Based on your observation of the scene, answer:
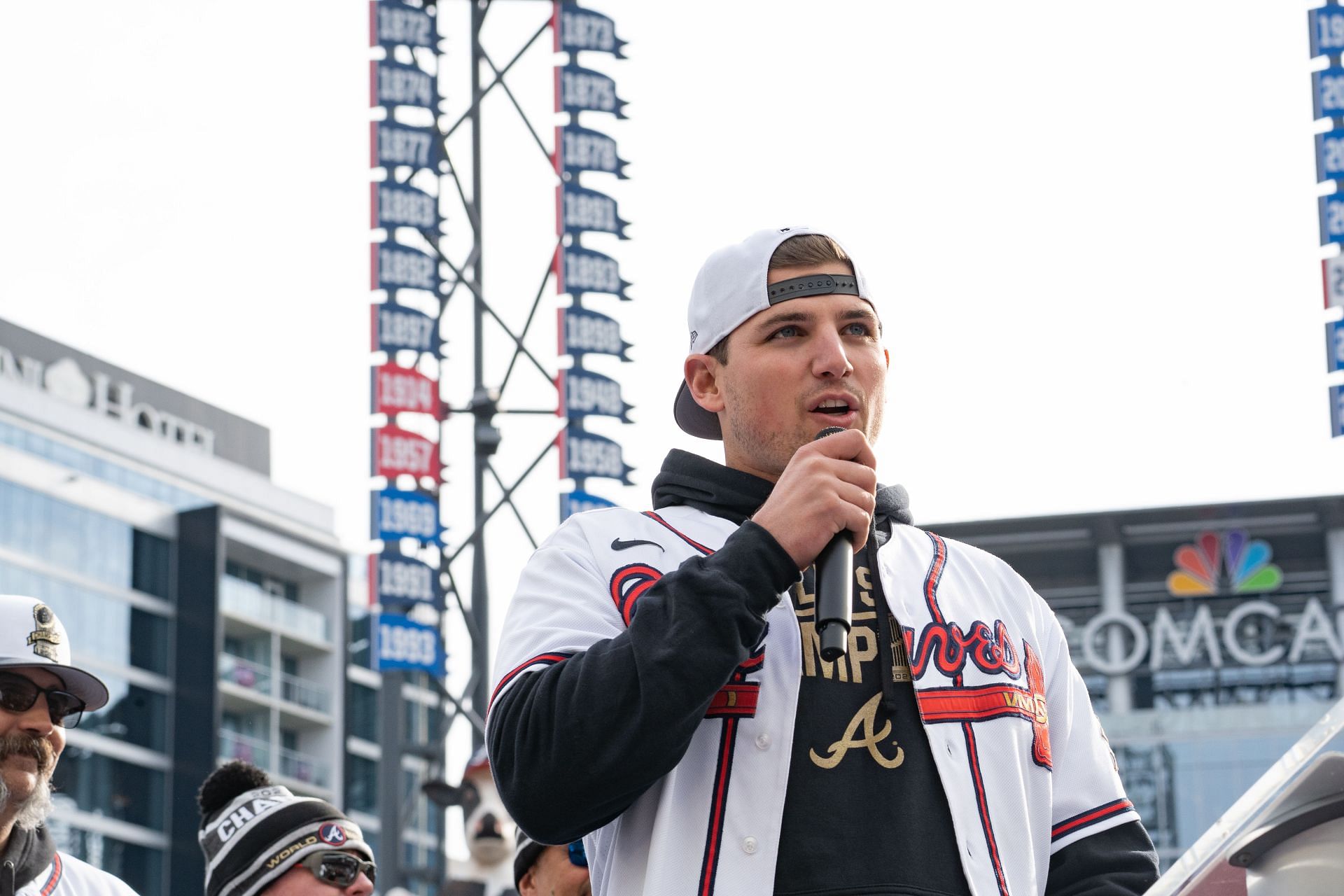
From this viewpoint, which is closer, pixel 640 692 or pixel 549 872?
pixel 640 692

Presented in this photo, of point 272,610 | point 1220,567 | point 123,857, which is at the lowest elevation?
point 123,857

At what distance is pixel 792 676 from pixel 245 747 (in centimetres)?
7050

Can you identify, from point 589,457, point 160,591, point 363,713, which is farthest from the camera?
point 363,713

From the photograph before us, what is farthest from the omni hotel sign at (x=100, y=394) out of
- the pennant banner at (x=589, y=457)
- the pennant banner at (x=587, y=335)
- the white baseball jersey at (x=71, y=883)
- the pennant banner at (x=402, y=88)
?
the white baseball jersey at (x=71, y=883)

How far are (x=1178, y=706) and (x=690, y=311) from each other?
48424 mm

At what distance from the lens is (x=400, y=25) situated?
73.6ft

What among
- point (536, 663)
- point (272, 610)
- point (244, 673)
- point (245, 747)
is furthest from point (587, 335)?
point (272, 610)

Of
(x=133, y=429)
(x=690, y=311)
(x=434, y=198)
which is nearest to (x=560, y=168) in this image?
(x=434, y=198)

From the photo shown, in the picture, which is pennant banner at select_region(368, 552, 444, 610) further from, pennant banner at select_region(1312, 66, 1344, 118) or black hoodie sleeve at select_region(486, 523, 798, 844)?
black hoodie sleeve at select_region(486, 523, 798, 844)

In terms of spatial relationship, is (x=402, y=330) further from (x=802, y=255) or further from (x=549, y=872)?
(x=802, y=255)

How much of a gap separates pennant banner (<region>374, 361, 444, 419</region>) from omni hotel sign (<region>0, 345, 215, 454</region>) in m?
46.1

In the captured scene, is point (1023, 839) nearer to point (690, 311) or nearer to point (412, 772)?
point (690, 311)

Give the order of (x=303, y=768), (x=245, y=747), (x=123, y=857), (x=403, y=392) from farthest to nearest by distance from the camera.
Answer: (x=303, y=768) < (x=245, y=747) < (x=123, y=857) < (x=403, y=392)

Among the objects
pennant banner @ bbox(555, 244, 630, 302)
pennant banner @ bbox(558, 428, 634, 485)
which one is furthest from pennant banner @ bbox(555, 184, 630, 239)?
pennant banner @ bbox(558, 428, 634, 485)
